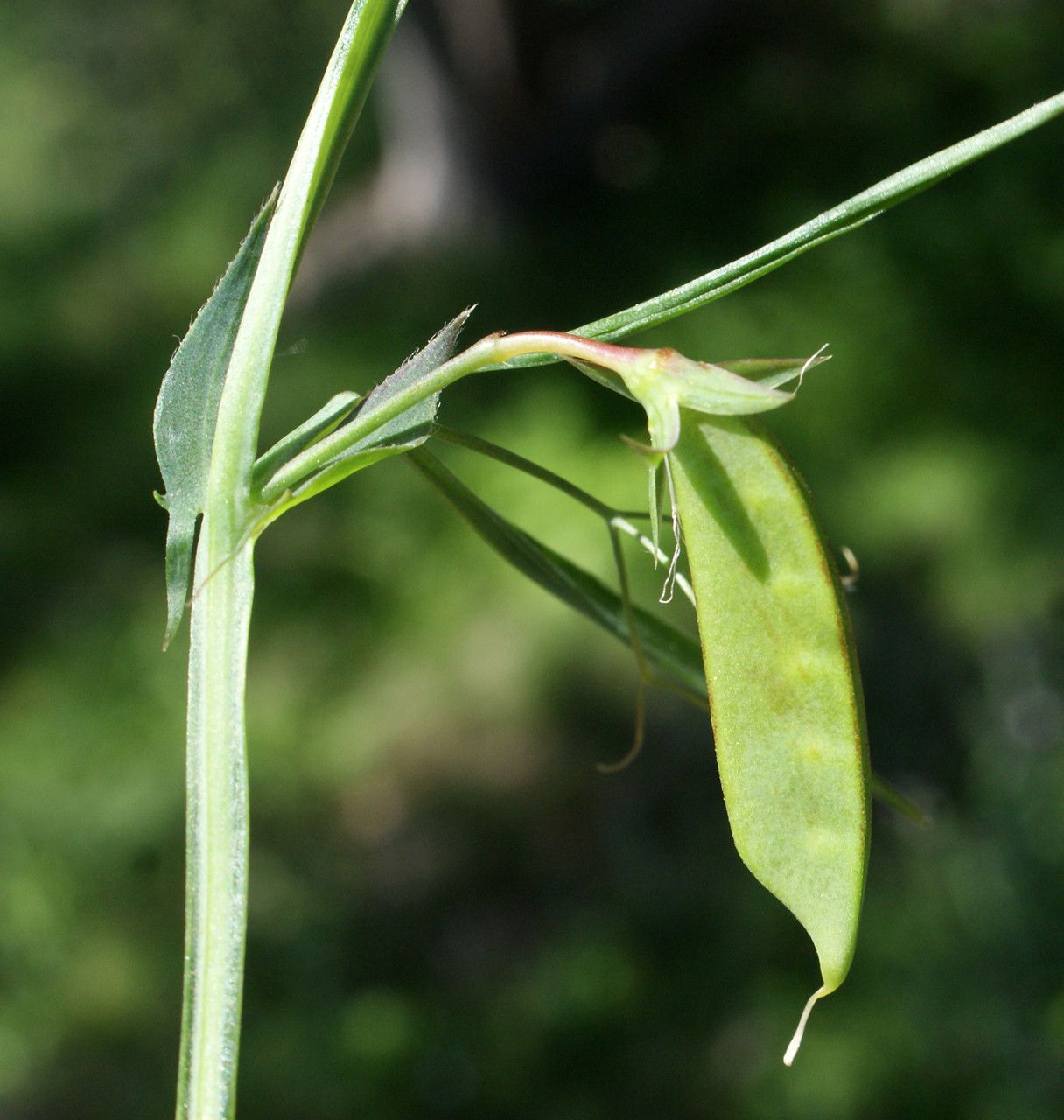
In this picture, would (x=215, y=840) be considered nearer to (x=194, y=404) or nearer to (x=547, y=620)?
(x=194, y=404)

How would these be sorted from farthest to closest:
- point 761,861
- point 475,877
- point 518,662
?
point 518,662
point 475,877
point 761,861

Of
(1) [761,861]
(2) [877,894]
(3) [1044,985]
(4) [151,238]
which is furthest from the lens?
(4) [151,238]

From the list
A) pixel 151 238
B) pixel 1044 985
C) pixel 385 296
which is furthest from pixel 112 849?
pixel 151 238

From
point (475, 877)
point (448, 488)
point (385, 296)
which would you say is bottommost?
point (448, 488)

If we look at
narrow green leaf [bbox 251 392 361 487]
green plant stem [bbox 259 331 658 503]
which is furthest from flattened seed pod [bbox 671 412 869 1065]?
narrow green leaf [bbox 251 392 361 487]

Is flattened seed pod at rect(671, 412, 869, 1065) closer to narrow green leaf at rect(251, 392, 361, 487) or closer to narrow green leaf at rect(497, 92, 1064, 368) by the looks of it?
narrow green leaf at rect(497, 92, 1064, 368)

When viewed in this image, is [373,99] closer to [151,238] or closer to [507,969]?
[151,238]

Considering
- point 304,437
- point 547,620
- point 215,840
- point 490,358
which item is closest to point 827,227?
point 490,358
